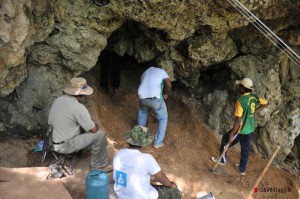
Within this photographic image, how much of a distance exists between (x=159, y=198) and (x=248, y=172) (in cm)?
311

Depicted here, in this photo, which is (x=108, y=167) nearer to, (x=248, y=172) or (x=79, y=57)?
(x=79, y=57)

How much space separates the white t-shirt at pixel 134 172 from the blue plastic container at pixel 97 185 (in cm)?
30

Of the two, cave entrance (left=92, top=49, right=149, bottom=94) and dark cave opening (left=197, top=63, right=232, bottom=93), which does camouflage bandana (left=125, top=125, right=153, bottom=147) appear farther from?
dark cave opening (left=197, top=63, right=232, bottom=93)

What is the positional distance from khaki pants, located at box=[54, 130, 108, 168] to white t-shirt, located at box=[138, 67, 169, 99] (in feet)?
4.49

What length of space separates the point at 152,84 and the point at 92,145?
5.59ft

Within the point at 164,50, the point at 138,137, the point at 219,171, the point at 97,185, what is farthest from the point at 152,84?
the point at 97,185

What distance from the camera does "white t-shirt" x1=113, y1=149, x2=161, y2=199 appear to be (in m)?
Answer: 3.81

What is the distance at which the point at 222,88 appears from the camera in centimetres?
810

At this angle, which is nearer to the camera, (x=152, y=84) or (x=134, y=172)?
(x=134, y=172)

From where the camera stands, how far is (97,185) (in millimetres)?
4137

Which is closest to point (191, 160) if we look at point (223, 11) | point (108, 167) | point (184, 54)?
point (108, 167)

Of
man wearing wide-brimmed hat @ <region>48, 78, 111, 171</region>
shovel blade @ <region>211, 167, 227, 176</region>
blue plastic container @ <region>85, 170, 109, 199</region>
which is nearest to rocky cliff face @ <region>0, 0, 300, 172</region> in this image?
man wearing wide-brimmed hat @ <region>48, 78, 111, 171</region>

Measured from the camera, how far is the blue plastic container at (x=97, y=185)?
414cm

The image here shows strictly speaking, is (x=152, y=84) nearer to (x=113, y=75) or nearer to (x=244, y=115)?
(x=244, y=115)
